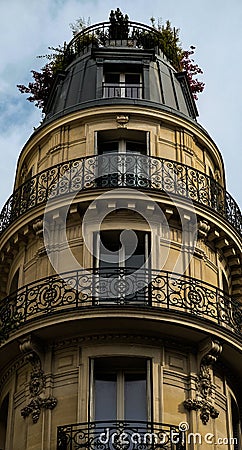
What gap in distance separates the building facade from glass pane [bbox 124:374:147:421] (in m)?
0.03

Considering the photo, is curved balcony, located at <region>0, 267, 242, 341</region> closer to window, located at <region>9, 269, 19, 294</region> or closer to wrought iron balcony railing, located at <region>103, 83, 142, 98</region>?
window, located at <region>9, 269, 19, 294</region>

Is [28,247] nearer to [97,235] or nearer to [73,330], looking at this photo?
[97,235]

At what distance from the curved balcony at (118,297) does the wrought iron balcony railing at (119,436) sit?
2.34 m

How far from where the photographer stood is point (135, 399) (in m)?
19.8

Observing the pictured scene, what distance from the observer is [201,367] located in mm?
20406

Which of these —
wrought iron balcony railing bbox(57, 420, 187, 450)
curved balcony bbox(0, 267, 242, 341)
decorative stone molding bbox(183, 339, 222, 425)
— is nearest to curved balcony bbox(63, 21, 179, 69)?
curved balcony bbox(0, 267, 242, 341)

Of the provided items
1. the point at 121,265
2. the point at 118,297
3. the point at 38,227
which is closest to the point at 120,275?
the point at 118,297

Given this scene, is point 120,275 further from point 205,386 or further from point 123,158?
point 123,158

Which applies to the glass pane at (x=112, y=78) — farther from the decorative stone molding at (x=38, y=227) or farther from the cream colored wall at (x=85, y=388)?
the cream colored wall at (x=85, y=388)

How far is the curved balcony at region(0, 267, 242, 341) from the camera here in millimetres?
20438

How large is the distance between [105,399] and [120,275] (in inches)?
104

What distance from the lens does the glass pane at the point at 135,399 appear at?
1955 cm

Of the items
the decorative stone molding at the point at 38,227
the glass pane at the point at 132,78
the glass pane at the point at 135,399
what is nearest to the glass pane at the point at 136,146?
the glass pane at the point at 132,78

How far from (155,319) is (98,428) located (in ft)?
8.16
